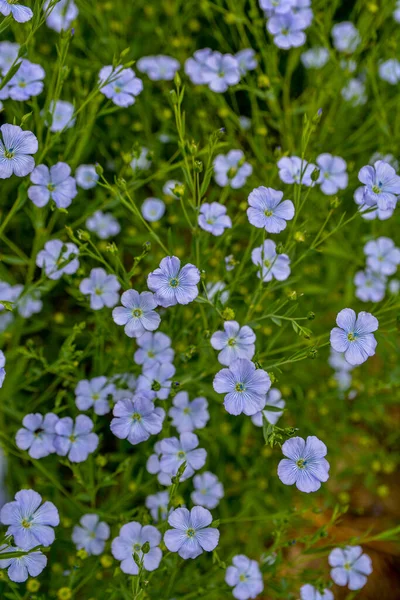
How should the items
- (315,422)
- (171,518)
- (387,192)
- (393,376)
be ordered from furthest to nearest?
(315,422) → (393,376) → (387,192) → (171,518)

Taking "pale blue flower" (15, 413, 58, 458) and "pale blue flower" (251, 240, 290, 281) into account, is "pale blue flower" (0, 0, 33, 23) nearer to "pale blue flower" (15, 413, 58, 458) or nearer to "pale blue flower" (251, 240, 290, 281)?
"pale blue flower" (251, 240, 290, 281)

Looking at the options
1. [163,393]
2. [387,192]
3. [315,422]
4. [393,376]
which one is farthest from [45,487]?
[387,192]

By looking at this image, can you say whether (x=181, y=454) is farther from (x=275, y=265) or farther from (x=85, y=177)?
(x=85, y=177)

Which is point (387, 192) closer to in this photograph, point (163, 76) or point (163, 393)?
point (163, 393)

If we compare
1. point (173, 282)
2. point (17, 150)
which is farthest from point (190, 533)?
point (17, 150)

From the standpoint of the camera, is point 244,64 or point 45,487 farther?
point 244,64

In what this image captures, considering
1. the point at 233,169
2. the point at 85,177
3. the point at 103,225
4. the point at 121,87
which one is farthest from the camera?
the point at 103,225
